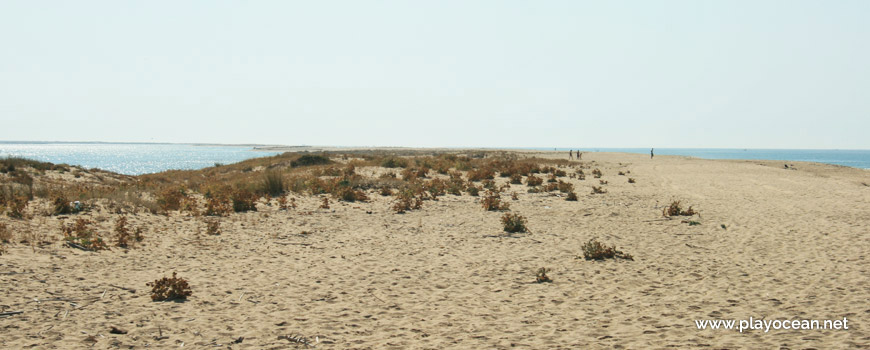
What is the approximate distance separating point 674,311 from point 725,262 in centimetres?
386

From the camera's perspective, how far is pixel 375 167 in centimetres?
3669

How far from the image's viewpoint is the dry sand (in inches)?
241

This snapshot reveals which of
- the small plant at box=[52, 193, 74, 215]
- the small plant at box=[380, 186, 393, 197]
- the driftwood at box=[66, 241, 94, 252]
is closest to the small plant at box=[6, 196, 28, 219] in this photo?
the small plant at box=[52, 193, 74, 215]

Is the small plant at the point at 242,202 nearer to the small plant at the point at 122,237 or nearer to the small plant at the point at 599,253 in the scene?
the small plant at the point at 122,237

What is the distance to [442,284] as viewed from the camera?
880 centimetres

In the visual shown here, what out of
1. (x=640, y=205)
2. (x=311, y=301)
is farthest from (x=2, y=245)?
(x=640, y=205)

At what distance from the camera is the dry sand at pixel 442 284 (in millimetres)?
6133

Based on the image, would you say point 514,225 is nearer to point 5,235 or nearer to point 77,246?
point 77,246

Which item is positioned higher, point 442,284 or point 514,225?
point 514,225

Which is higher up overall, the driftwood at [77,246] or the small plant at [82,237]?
the small plant at [82,237]

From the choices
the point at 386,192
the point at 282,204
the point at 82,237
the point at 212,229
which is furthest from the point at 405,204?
the point at 82,237

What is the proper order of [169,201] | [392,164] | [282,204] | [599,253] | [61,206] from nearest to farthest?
[599,253]
[61,206]
[169,201]
[282,204]
[392,164]

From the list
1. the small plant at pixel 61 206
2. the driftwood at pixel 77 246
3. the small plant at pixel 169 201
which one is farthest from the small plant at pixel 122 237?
the small plant at pixel 169 201

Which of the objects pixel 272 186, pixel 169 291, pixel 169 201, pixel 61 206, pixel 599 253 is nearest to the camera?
pixel 169 291
